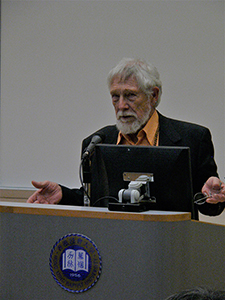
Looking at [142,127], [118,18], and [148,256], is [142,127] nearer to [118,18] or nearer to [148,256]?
[148,256]

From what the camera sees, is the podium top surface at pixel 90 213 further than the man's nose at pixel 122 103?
No

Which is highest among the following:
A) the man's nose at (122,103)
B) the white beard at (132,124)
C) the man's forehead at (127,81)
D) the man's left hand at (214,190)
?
the man's forehead at (127,81)

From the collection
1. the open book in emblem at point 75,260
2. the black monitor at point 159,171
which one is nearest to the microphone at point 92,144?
the black monitor at point 159,171

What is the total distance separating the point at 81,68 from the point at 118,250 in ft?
8.13

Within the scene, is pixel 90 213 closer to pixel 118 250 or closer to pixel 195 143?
pixel 118 250

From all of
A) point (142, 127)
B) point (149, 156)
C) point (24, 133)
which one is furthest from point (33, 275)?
point (24, 133)

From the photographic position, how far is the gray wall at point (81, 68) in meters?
3.10

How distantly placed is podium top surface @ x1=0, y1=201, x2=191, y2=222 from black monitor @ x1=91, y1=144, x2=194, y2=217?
5.6 inches

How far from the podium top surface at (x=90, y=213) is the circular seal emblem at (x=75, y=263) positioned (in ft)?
0.23

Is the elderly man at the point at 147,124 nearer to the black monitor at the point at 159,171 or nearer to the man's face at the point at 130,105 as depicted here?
the man's face at the point at 130,105

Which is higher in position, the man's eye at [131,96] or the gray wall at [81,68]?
the gray wall at [81,68]

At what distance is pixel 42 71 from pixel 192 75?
4.24 feet

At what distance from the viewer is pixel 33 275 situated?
49.8 inches

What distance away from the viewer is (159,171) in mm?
1373
